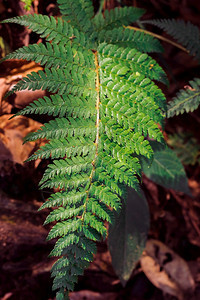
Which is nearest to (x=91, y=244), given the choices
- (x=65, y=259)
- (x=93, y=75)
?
(x=65, y=259)

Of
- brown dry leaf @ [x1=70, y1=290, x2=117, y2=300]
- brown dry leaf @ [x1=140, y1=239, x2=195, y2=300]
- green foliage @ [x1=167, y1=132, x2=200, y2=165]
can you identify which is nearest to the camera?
brown dry leaf @ [x1=70, y1=290, x2=117, y2=300]

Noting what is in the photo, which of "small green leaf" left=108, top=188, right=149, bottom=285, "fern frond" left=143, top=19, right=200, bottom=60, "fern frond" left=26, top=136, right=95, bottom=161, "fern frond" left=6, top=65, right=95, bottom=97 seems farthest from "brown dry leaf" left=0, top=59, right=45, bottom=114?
"fern frond" left=143, top=19, right=200, bottom=60

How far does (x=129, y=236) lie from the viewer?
6.95 ft

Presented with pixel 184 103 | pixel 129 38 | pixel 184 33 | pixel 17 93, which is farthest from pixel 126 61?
pixel 184 33

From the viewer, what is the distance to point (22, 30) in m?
2.06

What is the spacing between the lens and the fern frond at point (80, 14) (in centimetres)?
144

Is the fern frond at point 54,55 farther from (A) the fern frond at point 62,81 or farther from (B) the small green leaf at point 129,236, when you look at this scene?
(B) the small green leaf at point 129,236

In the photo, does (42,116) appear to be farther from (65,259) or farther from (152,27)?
(152,27)

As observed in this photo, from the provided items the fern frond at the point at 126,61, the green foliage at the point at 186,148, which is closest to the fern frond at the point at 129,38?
the fern frond at the point at 126,61

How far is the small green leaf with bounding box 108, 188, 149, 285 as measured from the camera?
205 centimetres

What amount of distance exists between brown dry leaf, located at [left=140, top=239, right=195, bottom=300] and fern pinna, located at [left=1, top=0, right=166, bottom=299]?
5.01 feet

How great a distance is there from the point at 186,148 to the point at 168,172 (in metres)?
0.93

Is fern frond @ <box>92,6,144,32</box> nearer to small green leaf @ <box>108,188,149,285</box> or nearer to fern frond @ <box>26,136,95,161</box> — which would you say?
fern frond @ <box>26,136,95,161</box>

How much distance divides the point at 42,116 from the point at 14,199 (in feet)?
2.23
